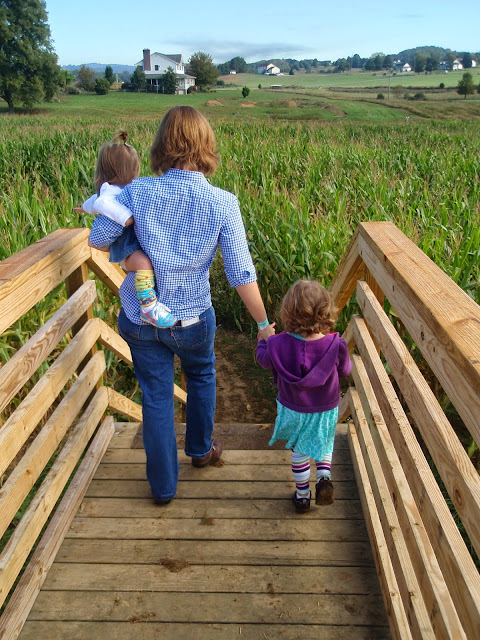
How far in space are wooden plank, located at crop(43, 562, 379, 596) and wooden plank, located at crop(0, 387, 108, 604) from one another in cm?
21

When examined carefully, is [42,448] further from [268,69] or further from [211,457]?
[268,69]

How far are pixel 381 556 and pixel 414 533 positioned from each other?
46cm

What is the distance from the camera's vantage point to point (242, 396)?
4.39m

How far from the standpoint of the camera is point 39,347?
6.44 feet

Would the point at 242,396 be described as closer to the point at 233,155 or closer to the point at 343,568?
the point at 343,568

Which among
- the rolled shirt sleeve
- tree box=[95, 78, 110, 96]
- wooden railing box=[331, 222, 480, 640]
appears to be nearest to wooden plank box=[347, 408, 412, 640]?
wooden railing box=[331, 222, 480, 640]

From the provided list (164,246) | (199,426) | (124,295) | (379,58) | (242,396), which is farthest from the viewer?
(379,58)

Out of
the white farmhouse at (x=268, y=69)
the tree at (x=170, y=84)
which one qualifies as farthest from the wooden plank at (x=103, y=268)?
the white farmhouse at (x=268, y=69)

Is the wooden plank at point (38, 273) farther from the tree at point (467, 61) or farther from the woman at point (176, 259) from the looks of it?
the tree at point (467, 61)

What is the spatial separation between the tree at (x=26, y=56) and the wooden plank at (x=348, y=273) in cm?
5548

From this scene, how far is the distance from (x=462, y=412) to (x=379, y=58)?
171 m

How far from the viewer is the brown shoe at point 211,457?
2541mm

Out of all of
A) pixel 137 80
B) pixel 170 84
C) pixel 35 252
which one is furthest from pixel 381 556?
pixel 137 80

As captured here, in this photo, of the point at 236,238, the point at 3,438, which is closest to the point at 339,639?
the point at 3,438
